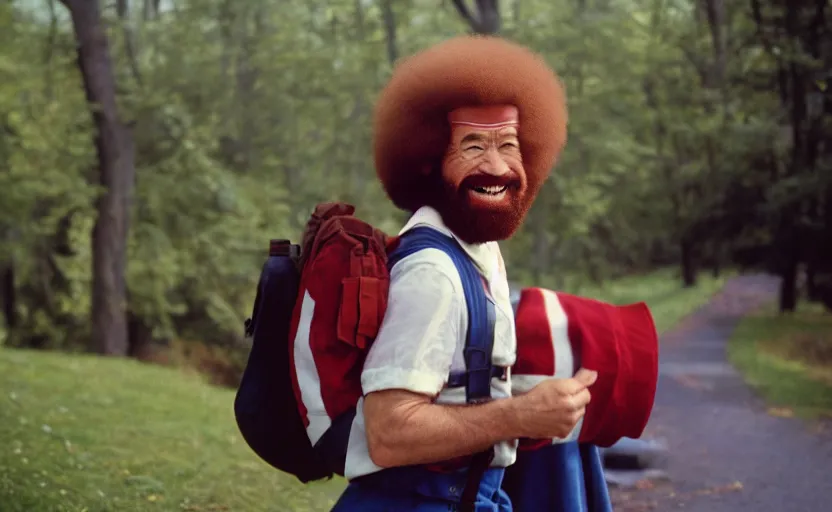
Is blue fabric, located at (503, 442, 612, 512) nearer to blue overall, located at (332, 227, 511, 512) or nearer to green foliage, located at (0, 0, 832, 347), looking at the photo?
blue overall, located at (332, 227, 511, 512)

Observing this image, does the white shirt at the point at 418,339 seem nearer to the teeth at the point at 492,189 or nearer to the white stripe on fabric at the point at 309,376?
the white stripe on fabric at the point at 309,376

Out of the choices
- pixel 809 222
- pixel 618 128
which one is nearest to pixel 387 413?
pixel 809 222

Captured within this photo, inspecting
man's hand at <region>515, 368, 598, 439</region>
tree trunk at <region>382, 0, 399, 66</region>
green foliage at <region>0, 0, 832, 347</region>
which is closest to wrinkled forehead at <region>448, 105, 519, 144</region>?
man's hand at <region>515, 368, 598, 439</region>

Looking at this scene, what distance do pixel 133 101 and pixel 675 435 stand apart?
8.87m

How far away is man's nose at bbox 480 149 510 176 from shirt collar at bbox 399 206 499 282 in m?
0.15

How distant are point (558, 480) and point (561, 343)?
353 mm

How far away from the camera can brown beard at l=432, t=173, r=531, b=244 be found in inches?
89.6

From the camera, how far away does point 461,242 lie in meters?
2.27

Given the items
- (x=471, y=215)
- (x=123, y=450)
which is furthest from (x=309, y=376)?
(x=123, y=450)

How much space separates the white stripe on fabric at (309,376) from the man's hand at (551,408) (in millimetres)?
428

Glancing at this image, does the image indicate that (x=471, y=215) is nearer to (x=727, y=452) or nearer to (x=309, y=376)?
(x=309, y=376)

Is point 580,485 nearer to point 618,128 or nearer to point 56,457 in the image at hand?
point 56,457

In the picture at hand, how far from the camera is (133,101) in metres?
14.1

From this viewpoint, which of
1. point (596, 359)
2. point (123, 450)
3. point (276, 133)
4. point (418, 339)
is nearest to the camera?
point (418, 339)
